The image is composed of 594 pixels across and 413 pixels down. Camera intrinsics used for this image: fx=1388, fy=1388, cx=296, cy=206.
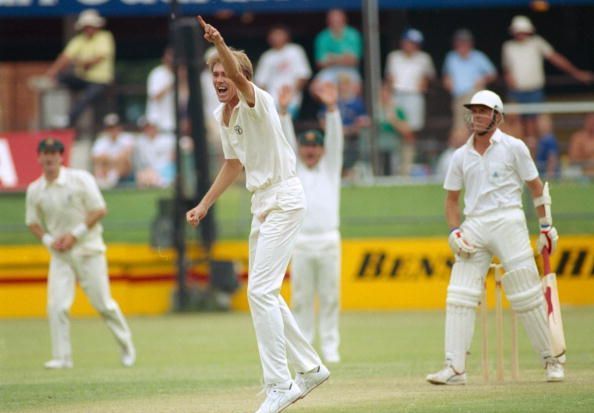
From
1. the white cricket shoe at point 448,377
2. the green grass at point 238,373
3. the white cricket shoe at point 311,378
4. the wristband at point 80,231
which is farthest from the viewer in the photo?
the wristband at point 80,231

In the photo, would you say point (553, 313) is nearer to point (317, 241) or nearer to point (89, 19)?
point (317, 241)

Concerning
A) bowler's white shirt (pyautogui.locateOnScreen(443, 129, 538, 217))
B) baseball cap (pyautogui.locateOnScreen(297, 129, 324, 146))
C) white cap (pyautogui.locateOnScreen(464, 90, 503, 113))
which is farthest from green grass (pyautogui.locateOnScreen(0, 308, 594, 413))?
baseball cap (pyautogui.locateOnScreen(297, 129, 324, 146))

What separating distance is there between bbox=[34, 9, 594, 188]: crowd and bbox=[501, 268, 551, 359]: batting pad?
9.31 metres

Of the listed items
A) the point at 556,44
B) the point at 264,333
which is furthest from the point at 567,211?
the point at 264,333

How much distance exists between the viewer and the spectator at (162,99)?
2161cm

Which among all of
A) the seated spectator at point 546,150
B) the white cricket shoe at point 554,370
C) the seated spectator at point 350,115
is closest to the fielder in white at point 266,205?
the white cricket shoe at point 554,370

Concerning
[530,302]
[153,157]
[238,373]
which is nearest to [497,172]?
[530,302]

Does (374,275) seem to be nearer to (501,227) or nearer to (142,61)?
(142,61)

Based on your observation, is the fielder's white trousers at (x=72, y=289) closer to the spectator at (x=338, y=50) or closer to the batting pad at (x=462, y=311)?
the batting pad at (x=462, y=311)

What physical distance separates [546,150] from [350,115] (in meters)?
2.93

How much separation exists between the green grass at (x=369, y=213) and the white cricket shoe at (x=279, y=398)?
38.9 feet

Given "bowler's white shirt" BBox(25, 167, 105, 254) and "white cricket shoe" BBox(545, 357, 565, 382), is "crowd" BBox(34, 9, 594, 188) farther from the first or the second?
"white cricket shoe" BBox(545, 357, 565, 382)

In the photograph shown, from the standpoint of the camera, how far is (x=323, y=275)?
46.9 ft

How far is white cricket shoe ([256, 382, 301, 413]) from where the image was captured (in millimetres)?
8688
